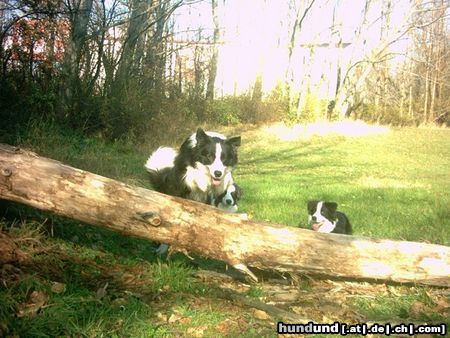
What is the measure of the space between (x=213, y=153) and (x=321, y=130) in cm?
2010

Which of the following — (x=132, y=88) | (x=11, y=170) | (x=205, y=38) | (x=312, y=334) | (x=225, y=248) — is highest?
(x=205, y=38)

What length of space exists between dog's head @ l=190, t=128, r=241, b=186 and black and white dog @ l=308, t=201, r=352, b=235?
4.90ft

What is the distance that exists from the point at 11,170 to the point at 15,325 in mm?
1273

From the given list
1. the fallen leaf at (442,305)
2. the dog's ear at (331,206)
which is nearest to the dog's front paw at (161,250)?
the dog's ear at (331,206)

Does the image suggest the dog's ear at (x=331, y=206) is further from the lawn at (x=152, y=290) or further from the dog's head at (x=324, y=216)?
the lawn at (x=152, y=290)

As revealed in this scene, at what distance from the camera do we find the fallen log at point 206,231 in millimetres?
3783

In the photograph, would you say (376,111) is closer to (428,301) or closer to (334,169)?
(334,169)

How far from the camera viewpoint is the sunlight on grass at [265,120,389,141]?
22.9 m

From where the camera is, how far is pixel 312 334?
3.53 metres

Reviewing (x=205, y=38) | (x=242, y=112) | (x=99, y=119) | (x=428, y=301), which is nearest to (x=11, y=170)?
(x=428, y=301)

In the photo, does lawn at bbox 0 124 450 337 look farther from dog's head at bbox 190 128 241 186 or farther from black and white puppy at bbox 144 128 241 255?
dog's head at bbox 190 128 241 186

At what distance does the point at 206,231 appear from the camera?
3.96 meters

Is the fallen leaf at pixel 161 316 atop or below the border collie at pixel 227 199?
below

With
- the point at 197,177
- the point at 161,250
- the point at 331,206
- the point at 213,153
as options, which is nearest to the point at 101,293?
the point at 161,250
